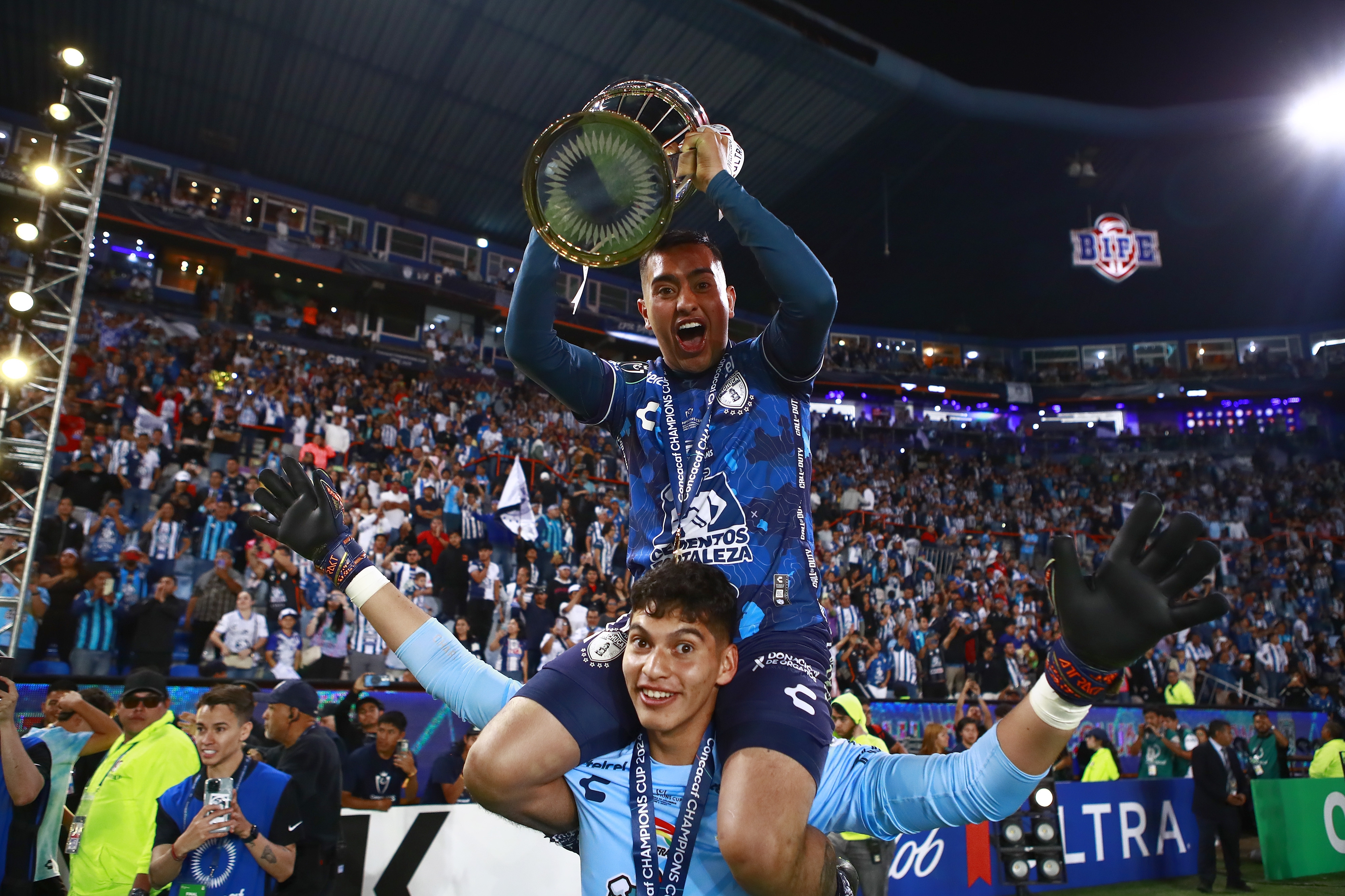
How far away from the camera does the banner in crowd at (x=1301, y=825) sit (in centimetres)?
1052

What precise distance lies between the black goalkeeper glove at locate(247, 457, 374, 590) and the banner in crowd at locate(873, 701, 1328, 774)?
34.4 feet

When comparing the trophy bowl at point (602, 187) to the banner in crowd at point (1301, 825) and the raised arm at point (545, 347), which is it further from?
the banner in crowd at point (1301, 825)

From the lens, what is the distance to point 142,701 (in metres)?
5.36

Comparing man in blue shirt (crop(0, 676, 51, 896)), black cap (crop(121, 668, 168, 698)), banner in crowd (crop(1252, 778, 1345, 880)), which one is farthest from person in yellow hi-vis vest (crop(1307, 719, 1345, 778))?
man in blue shirt (crop(0, 676, 51, 896))

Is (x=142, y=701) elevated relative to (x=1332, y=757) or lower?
elevated

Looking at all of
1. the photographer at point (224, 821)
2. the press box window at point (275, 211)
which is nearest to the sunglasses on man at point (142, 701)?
the photographer at point (224, 821)

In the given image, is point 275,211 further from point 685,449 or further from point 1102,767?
point 685,449

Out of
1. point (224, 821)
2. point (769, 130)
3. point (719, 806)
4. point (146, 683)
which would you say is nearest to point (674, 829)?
point (719, 806)

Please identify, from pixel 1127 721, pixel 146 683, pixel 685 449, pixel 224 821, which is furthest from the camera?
pixel 1127 721

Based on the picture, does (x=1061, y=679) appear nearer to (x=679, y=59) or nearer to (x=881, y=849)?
(x=881, y=849)

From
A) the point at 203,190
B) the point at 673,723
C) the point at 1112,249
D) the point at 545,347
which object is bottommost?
the point at 673,723

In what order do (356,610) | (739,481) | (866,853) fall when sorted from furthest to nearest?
(356,610) → (866,853) → (739,481)

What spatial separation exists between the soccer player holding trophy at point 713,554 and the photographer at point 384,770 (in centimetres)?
514

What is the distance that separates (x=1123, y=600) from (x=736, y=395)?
1.46 metres
